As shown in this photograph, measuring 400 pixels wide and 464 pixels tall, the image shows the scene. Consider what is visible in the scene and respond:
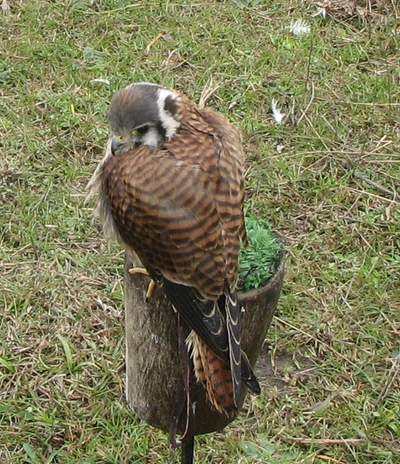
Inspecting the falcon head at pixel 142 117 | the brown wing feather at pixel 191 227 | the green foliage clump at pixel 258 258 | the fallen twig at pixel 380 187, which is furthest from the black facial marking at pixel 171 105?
the fallen twig at pixel 380 187

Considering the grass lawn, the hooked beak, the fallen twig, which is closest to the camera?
the hooked beak

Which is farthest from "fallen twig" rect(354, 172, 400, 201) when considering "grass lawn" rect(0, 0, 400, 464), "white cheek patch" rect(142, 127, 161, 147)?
"white cheek patch" rect(142, 127, 161, 147)

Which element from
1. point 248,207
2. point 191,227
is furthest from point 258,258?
point 248,207

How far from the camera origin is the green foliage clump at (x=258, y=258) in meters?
2.51

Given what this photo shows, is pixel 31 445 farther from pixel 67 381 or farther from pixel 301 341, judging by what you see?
pixel 301 341

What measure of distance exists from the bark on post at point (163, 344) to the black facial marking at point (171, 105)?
0.45m

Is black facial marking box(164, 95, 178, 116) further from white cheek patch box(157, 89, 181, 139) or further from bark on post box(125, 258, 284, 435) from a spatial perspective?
bark on post box(125, 258, 284, 435)

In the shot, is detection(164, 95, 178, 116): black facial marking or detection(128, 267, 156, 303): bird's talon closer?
detection(128, 267, 156, 303): bird's talon

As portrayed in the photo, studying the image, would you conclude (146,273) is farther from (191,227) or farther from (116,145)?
(116,145)

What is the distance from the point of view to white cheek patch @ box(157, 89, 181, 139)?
2.61m

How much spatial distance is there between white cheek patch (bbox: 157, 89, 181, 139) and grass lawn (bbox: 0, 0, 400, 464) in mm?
1116

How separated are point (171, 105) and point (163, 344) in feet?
2.25

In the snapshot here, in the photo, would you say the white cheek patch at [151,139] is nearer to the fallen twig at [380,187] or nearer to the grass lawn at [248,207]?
the grass lawn at [248,207]

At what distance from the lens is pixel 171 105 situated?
8.64ft
